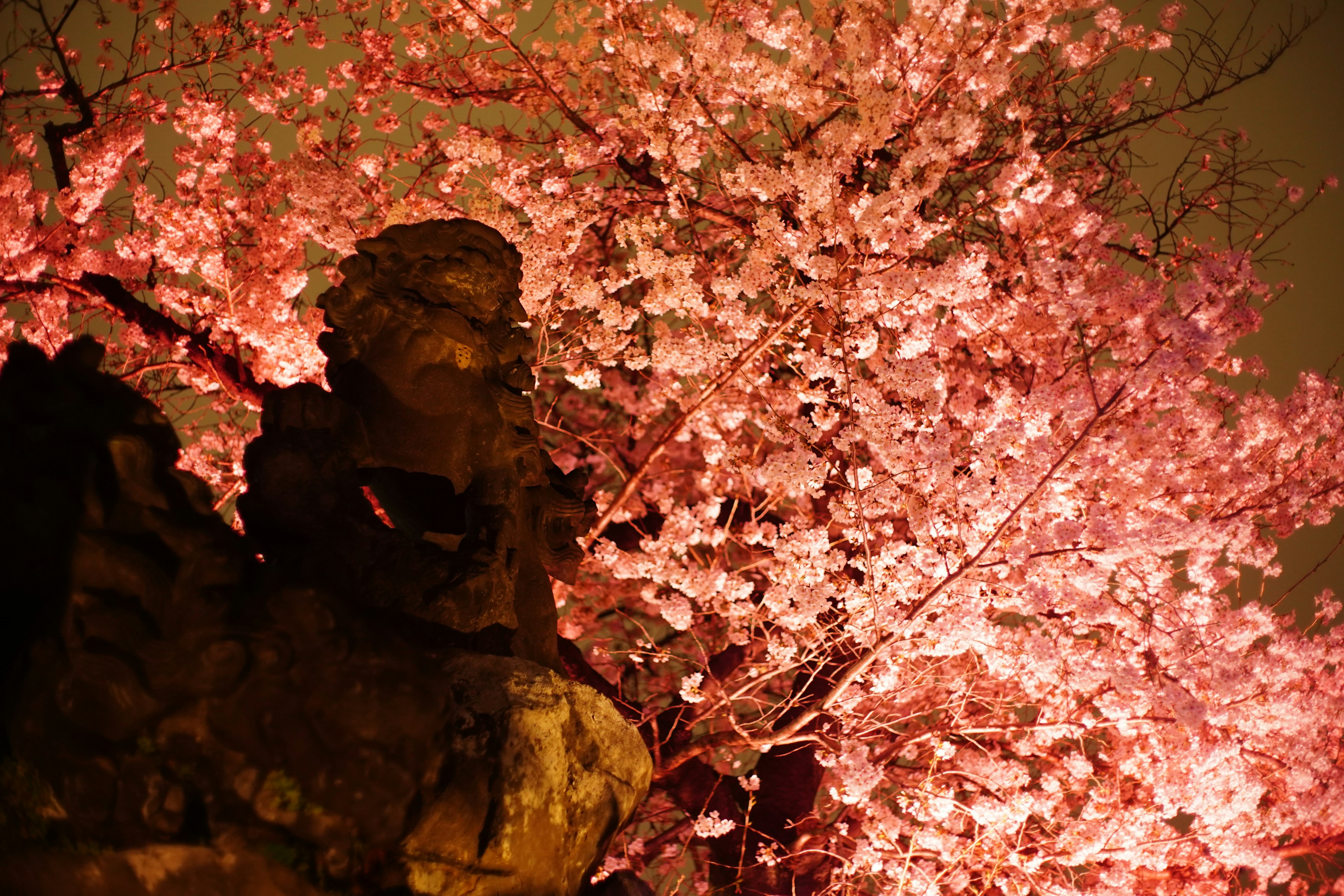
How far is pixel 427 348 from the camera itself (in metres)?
2.87

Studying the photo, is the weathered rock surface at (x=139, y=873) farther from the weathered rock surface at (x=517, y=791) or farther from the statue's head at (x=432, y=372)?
the statue's head at (x=432, y=372)

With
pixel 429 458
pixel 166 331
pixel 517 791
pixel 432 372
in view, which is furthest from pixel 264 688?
pixel 166 331

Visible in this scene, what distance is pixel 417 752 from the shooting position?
200 cm

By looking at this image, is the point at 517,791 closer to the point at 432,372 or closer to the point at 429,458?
the point at 429,458

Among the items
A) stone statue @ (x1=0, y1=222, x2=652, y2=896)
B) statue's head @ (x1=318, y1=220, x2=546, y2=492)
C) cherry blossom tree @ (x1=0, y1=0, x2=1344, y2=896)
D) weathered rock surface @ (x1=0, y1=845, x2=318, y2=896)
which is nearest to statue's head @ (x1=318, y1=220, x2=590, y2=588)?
statue's head @ (x1=318, y1=220, x2=546, y2=492)

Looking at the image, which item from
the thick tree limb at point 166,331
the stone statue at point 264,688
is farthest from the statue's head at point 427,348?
the thick tree limb at point 166,331

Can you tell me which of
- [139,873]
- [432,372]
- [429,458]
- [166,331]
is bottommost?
[139,873]

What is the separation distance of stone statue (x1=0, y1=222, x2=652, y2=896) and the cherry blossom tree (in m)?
3.60

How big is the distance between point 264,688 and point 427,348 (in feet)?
4.38

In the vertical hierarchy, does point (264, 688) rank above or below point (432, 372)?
below

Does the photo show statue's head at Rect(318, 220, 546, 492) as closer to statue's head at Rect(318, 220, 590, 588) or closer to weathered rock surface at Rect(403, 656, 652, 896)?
statue's head at Rect(318, 220, 590, 588)

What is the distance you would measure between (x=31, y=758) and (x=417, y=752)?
771mm

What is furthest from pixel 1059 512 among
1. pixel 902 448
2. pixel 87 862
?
pixel 87 862

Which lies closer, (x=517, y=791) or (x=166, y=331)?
(x=517, y=791)
